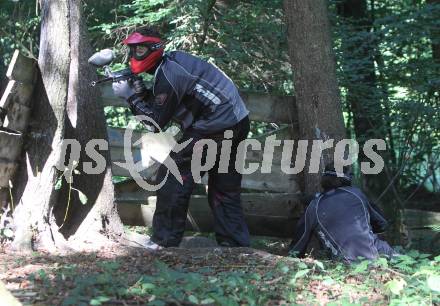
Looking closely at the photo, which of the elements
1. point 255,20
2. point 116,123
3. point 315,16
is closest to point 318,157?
point 315,16

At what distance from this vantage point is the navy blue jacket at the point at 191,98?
5.61 metres

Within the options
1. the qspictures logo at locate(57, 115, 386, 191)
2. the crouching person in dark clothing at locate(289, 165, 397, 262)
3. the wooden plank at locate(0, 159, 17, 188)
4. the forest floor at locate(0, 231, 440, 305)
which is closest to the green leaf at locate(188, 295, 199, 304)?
the forest floor at locate(0, 231, 440, 305)

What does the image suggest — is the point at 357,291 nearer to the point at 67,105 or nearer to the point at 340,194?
the point at 340,194

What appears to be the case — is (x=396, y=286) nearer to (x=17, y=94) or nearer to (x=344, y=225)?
(x=344, y=225)

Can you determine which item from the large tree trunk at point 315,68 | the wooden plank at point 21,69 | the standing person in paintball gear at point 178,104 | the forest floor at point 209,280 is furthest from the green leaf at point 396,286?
the wooden plank at point 21,69

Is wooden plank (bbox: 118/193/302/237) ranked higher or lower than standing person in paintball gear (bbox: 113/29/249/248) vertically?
lower

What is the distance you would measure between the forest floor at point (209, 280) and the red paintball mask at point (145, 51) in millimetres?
1590

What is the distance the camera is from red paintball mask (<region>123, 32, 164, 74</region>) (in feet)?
18.5

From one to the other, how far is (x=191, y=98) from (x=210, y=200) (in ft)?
3.40

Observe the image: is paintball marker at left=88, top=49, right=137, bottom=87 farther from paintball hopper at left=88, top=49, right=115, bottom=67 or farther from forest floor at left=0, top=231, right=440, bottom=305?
forest floor at left=0, top=231, right=440, bottom=305

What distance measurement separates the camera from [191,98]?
581 centimetres

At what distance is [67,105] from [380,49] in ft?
14.3

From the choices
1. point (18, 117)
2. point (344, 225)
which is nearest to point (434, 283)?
point (344, 225)

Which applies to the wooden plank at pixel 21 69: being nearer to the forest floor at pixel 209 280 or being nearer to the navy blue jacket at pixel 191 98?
the navy blue jacket at pixel 191 98
